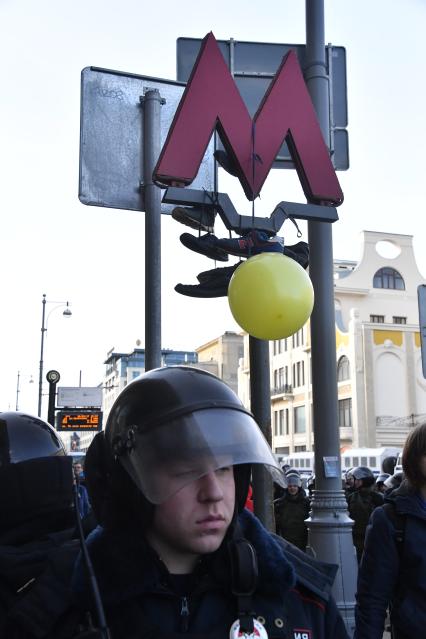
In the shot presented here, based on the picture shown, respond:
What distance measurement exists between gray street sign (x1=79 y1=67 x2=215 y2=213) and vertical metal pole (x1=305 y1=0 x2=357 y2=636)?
2487 millimetres

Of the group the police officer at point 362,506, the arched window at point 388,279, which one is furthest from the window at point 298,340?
the police officer at point 362,506

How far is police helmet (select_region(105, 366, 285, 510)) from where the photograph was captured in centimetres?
155

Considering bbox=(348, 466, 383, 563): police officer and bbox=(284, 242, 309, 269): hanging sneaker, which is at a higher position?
bbox=(284, 242, 309, 269): hanging sneaker

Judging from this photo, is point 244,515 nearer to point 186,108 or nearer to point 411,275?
point 186,108

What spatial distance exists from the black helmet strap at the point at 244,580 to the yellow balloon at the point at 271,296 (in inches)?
80.7

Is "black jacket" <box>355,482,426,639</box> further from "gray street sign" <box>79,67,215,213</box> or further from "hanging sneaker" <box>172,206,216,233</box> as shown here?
"gray street sign" <box>79,67,215,213</box>

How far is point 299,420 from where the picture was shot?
59.0 m

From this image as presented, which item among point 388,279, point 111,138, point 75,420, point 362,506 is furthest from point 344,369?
point 111,138

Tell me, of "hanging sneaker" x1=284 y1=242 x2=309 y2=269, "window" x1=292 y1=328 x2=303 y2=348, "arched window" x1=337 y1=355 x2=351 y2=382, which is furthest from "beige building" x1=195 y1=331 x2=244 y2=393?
"hanging sneaker" x1=284 y1=242 x2=309 y2=269

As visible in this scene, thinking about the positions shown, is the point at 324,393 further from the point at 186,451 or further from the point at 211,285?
the point at 186,451

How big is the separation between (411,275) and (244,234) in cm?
5624

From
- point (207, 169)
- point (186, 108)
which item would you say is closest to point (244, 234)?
point (207, 169)

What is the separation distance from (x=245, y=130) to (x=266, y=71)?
1.15 m

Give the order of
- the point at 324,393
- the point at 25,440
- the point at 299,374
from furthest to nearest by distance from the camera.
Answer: the point at 299,374 → the point at 324,393 → the point at 25,440
